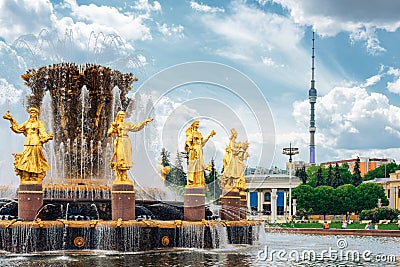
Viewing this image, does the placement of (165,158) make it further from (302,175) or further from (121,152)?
(302,175)

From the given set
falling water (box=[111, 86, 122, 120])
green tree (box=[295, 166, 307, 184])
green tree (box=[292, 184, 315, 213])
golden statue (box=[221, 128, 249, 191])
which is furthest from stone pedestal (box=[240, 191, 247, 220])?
green tree (box=[295, 166, 307, 184])

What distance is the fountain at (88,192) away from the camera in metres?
20.1

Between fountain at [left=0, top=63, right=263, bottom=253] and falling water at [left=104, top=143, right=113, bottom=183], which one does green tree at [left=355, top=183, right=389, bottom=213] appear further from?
falling water at [left=104, top=143, right=113, bottom=183]

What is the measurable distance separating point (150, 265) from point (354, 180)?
89.4 m

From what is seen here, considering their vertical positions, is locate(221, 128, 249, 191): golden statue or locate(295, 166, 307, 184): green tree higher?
locate(221, 128, 249, 191): golden statue

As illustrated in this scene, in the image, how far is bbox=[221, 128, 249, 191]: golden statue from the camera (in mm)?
28531

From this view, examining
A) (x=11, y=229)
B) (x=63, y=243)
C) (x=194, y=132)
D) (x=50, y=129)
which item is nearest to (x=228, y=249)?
(x=194, y=132)

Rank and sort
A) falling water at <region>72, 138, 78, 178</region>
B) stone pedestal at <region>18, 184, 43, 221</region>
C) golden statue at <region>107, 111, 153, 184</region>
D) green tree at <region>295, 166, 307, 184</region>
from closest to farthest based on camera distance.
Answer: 1. stone pedestal at <region>18, 184, 43, 221</region>
2. golden statue at <region>107, 111, 153, 184</region>
3. falling water at <region>72, 138, 78, 178</region>
4. green tree at <region>295, 166, 307, 184</region>

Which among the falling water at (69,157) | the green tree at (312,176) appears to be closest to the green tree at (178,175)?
the falling water at (69,157)

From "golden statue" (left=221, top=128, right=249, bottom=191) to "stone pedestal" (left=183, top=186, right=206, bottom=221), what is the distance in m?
5.11

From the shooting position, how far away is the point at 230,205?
92.5 feet

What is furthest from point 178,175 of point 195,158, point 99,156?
point 195,158

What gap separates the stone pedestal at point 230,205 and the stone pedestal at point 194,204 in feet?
14.6

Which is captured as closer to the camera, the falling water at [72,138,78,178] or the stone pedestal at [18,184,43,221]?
the stone pedestal at [18,184,43,221]
